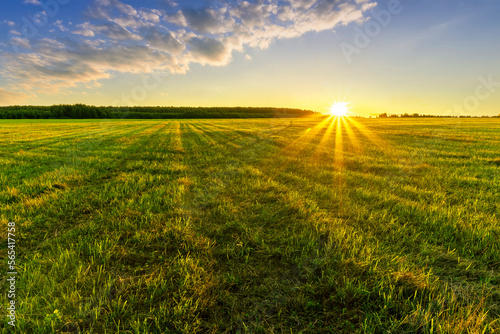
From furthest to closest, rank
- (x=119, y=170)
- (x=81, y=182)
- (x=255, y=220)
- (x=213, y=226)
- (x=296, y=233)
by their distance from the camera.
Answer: (x=119, y=170) < (x=81, y=182) < (x=255, y=220) < (x=213, y=226) < (x=296, y=233)

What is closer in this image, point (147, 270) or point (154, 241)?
point (147, 270)

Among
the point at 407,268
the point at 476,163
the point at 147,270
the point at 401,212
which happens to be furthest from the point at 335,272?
the point at 476,163

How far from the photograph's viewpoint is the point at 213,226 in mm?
3695

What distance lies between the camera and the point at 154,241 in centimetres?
318

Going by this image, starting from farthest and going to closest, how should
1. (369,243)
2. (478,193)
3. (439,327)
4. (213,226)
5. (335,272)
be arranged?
(478,193), (213,226), (369,243), (335,272), (439,327)

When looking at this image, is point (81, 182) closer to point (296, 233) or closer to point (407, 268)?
point (296, 233)

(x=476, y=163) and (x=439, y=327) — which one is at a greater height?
(x=476, y=163)

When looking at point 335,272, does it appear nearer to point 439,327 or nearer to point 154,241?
point 439,327

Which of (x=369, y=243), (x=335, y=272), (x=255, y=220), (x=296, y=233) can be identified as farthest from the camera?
(x=255, y=220)

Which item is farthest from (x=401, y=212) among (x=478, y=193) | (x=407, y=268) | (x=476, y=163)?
(x=476, y=163)

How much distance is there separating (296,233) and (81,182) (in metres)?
6.46

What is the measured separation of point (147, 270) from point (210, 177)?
4.22m

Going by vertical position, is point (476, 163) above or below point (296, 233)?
above

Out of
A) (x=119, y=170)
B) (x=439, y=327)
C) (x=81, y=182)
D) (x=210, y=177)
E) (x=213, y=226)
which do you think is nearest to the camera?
(x=439, y=327)
